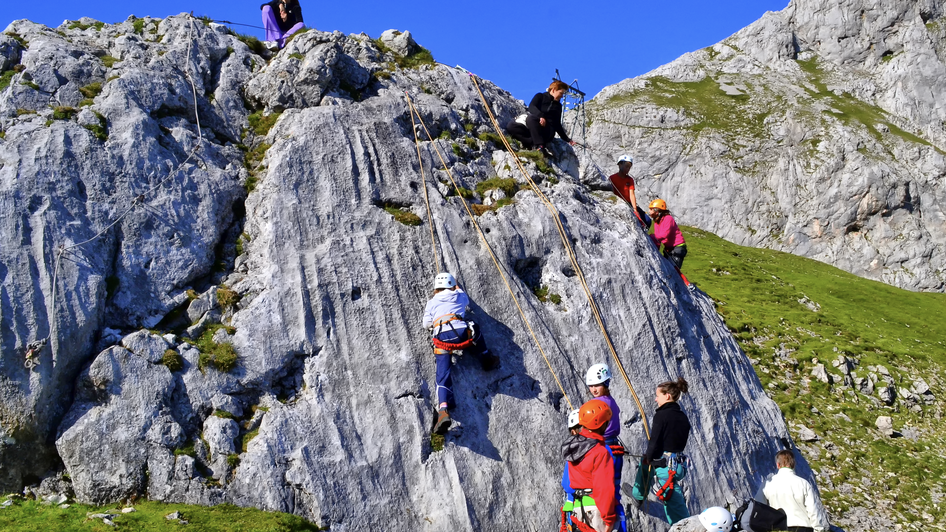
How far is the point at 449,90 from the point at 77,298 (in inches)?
584

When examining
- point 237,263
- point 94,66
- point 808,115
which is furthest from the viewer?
point 808,115

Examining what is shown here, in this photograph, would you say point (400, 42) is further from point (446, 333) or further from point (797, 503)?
point (797, 503)

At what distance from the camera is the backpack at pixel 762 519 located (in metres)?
13.1

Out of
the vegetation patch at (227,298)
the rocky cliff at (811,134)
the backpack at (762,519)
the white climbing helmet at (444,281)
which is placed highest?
the rocky cliff at (811,134)

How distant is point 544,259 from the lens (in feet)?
67.1

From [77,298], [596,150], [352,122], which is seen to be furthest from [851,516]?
[596,150]

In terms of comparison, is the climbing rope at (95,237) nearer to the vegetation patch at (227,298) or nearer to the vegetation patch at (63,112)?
the vegetation patch at (63,112)

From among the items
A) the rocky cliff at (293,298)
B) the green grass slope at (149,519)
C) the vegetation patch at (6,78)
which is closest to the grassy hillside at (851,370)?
the rocky cliff at (293,298)

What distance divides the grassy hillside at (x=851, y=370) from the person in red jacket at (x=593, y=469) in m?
18.1

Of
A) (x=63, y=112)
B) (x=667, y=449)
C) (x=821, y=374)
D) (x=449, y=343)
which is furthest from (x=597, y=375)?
(x=821, y=374)

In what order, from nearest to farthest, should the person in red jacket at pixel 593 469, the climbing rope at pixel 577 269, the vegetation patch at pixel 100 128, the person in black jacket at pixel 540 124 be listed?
1. the person in red jacket at pixel 593 469
2. the vegetation patch at pixel 100 128
3. the climbing rope at pixel 577 269
4. the person in black jacket at pixel 540 124

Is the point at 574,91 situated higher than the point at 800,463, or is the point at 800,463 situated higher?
the point at 574,91

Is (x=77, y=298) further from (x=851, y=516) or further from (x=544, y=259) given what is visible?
(x=851, y=516)

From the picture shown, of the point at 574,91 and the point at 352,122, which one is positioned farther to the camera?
the point at 574,91
